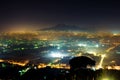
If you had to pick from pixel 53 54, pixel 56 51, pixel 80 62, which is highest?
pixel 80 62

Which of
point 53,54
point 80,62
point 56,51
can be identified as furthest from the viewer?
point 56,51

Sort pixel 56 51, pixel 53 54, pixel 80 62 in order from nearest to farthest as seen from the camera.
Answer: pixel 80 62
pixel 53 54
pixel 56 51

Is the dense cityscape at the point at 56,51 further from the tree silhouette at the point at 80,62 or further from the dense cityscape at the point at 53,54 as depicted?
the tree silhouette at the point at 80,62

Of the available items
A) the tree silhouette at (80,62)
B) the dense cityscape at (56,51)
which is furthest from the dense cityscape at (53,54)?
the tree silhouette at (80,62)

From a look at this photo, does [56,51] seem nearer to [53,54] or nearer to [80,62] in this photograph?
[53,54]

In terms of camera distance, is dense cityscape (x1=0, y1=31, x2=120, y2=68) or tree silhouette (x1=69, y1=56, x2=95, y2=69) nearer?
tree silhouette (x1=69, y1=56, x2=95, y2=69)

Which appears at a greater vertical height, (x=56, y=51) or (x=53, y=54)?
(x=56, y=51)

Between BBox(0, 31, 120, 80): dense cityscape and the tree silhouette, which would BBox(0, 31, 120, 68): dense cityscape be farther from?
the tree silhouette

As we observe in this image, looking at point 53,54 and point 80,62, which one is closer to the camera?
point 80,62

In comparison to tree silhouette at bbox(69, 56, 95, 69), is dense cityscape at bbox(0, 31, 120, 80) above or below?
below

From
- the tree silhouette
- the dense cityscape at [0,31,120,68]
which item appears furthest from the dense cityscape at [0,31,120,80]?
the tree silhouette

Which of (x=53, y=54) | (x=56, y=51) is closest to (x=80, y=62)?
(x=53, y=54)

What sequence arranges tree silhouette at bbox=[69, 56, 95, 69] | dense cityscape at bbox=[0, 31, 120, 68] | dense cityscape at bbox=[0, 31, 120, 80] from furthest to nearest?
1. dense cityscape at bbox=[0, 31, 120, 68]
2. dense cityscape at bbox=[0, 31, 120, 80]
3. tree silhouette at bbox=[69, 56, 95, 69]
